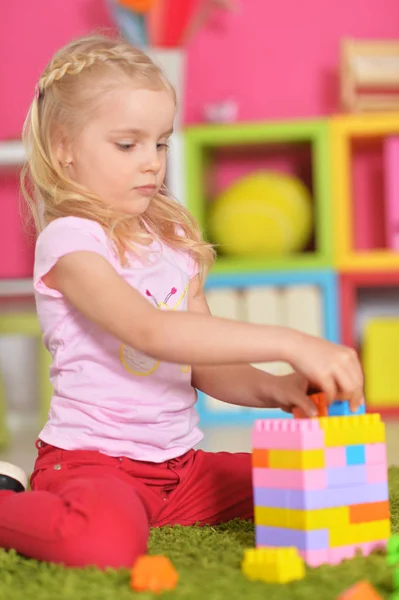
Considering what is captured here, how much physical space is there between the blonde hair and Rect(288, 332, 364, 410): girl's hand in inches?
11.5

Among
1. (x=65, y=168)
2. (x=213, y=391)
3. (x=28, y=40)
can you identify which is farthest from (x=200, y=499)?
(x=28, y=40)

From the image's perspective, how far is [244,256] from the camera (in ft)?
7.67

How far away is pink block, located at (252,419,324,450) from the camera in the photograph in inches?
31.2

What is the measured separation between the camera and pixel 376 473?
2.78 ft

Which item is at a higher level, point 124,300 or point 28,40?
point 28,40

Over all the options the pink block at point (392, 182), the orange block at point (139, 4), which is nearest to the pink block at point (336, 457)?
the pink block at point (392, 182)

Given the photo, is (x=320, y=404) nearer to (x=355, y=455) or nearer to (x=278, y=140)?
(x=355, y=455)

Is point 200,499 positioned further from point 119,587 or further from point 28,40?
point 28,40

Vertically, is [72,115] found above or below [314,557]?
above

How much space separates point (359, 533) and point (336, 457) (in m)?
0.08

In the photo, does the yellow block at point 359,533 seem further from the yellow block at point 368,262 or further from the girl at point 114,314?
the yellow block at point 368,262

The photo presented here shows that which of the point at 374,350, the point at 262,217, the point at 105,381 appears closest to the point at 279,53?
the point at 262,217

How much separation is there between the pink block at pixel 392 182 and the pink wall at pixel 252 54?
31 centimetres

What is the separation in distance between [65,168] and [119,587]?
0.49m
